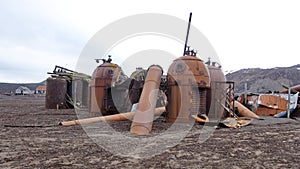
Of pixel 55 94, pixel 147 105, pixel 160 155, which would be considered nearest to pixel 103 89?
pixel 147 105

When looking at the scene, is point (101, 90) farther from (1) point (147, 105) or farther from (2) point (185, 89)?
(1) point (147, 105)

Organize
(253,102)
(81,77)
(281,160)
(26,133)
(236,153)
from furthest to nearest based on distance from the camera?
(81,77), (253,102), (26,133), (236,153), (281,160)

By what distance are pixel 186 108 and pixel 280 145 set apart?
5502 mm

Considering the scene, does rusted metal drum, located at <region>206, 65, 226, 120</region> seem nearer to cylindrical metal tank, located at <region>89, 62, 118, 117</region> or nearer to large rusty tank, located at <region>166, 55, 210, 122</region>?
large rusty tank, located at <region>166, 55, 210, 122</region>

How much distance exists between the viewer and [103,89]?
52.1 feet

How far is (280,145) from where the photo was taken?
24.9ft

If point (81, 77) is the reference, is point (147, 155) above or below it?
below

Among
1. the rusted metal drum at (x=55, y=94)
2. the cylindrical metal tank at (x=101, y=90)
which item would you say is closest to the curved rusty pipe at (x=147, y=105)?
the cylindrical metal tank at (x=101, y=90)

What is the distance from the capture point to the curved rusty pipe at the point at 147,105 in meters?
9.73

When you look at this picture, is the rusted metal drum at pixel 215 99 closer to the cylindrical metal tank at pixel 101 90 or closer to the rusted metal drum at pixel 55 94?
the cylindrical metal tank at pixel 101 90

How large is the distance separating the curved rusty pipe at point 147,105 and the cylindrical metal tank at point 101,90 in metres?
3.87

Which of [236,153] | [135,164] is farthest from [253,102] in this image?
[135,164]

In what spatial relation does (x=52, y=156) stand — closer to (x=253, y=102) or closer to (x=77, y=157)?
(x=77, y=157)

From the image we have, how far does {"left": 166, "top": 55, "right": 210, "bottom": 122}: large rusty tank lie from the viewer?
12.8m
